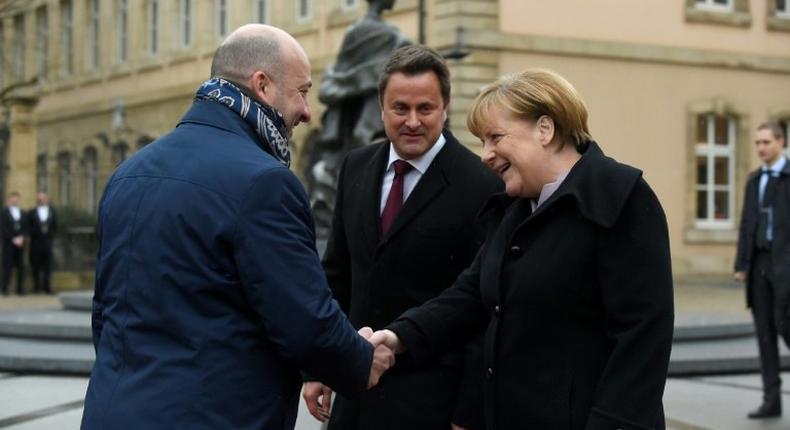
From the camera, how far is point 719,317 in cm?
1527

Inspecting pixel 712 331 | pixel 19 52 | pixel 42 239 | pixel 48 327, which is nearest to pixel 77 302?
pixel 48 327

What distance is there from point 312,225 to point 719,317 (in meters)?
12.2

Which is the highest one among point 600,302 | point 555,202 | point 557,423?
point 555,202

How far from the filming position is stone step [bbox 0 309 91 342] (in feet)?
44.0

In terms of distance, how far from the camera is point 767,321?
9.33 m

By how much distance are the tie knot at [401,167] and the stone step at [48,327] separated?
895cm

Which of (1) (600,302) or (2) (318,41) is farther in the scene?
(2) (318,41)

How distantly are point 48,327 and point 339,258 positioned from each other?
29.9 ft

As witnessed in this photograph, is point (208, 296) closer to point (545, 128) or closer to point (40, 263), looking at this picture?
point (545, 128)

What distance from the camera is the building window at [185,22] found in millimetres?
42500

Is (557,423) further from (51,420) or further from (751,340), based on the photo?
(751,340)

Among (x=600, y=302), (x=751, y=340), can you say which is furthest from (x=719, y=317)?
(x=600, y=302)

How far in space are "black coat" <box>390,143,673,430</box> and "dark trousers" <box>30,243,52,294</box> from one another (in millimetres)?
21635

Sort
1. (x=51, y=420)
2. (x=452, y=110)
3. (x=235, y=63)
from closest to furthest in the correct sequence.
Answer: (x=235, y=63)
(x=51, y=420)
(x=452, y=110)
